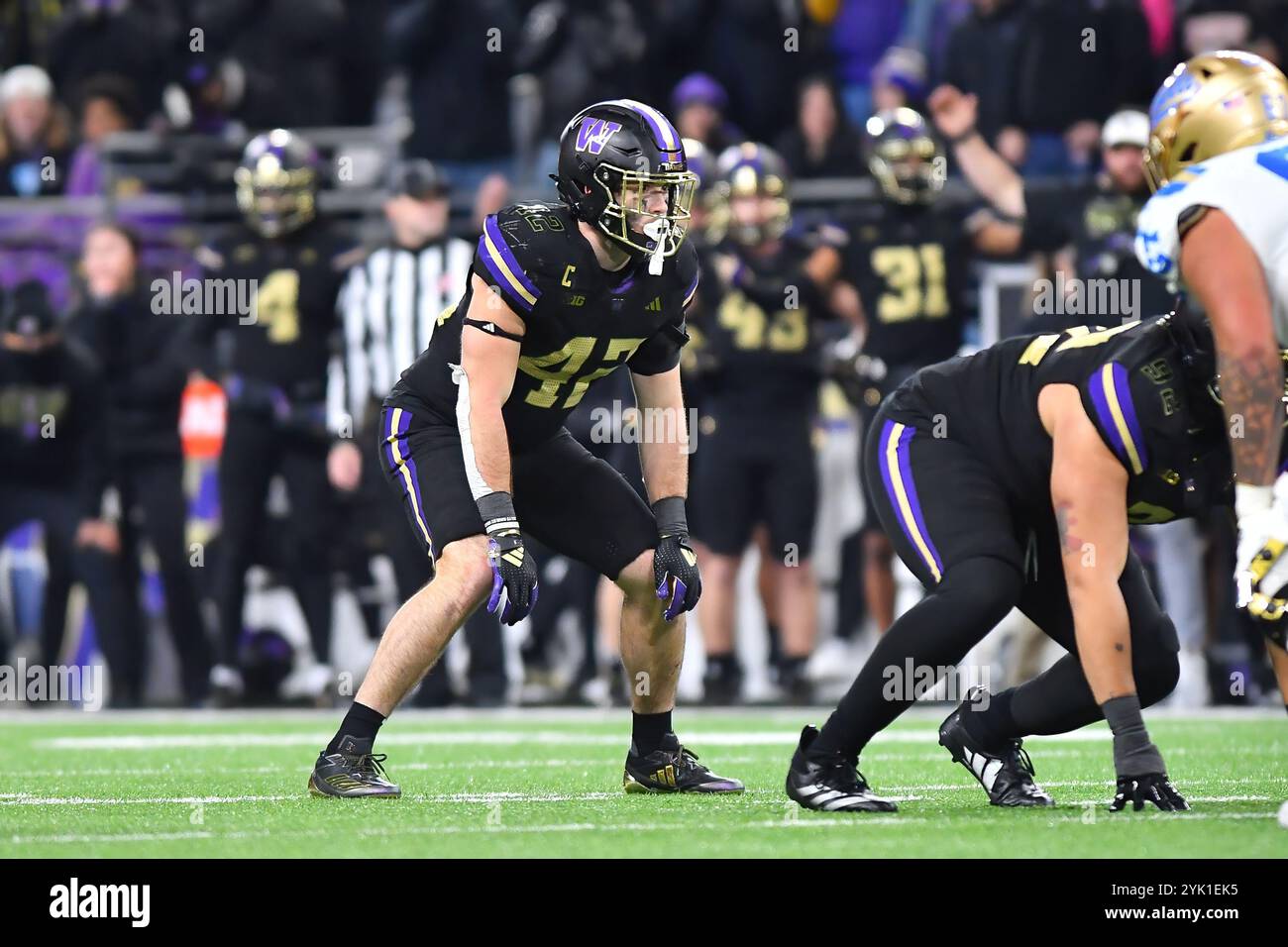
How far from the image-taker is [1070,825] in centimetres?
460

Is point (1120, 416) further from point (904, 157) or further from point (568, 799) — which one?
point (904, 157)

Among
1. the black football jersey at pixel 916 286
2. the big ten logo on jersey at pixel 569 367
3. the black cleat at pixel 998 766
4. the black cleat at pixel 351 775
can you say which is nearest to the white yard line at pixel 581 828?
the black cleat at pixel 998 766

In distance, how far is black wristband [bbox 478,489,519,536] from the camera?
17.3ft

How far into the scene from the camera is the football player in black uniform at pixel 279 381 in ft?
31.1

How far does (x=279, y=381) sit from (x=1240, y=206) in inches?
228

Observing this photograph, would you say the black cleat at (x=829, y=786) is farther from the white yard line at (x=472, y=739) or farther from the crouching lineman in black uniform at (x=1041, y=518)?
the white yard line at (x=472, y=739)

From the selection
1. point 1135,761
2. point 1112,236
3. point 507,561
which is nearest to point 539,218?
point 507,561

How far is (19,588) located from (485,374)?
5.82 metres

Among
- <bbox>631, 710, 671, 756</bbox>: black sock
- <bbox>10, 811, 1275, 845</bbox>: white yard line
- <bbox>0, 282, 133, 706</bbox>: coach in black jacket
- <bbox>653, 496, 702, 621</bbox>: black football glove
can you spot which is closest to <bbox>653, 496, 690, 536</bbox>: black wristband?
<bbox>653, 496, 702, 621</bbox>: black football glove

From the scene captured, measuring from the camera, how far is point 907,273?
9.10 m

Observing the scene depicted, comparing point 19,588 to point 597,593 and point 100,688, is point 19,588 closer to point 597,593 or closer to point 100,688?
point 100,688

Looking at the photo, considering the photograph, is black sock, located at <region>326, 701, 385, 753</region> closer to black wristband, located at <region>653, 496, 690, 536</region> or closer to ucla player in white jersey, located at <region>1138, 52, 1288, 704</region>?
black wristband, located at <region>653, 496, 690, 536</region>

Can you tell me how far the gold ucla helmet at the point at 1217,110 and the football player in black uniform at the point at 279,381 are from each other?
543 centimetres

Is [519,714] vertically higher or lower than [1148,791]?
lower
